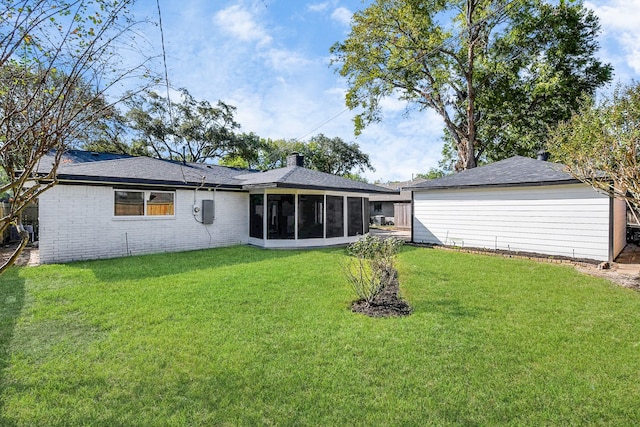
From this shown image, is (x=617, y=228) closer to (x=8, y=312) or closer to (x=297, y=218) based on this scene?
(x=297, y=218)

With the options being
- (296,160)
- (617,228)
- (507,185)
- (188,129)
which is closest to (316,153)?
(188,129)

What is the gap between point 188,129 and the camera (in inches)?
938

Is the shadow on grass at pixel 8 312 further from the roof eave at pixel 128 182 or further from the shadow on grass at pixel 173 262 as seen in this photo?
the roof eave at pixel 128 182

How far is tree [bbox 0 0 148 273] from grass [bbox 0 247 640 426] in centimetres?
167

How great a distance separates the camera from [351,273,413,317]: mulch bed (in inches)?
185

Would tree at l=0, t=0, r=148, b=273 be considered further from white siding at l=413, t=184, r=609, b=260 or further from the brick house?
white siding at l=413, t=184, r=609, b=260

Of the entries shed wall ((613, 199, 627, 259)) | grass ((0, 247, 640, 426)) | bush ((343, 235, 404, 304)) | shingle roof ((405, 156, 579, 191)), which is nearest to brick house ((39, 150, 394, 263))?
shingle roof ((405, 156, 579, 191))

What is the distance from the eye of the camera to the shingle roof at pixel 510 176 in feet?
31.0

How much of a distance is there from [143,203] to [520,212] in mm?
12104

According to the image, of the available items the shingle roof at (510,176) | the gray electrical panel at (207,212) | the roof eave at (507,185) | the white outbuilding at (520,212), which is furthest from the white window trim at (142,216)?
the white outbuilding at (520,212)

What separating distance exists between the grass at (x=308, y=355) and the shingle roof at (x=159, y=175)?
11.6 ft

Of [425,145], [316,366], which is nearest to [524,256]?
[316,366]

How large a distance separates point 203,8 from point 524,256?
34.7 ft

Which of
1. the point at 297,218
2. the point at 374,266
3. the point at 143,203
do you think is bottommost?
the point at 374,266
